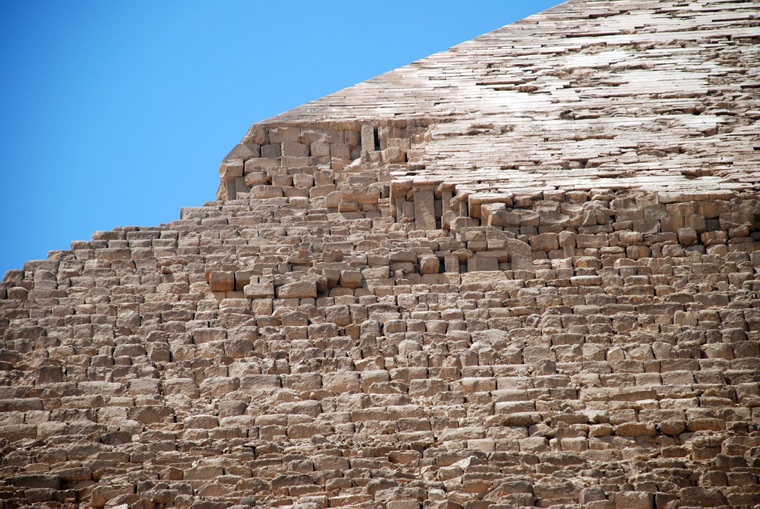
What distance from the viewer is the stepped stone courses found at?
9.70m

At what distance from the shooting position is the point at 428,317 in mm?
11055

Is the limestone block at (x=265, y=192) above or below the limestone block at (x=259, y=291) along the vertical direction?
above

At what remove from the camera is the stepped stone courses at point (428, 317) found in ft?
31.8

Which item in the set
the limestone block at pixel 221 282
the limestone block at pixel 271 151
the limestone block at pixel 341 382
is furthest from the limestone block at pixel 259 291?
the limestone block at pixel 271 151

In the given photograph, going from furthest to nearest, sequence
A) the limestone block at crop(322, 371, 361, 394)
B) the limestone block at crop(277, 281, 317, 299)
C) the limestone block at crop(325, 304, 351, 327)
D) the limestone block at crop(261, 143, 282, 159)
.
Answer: the limestone block at crop(261, 143, 282, 159)
the limestone block at crop(277, 281, 317, 299)
the limestone block at crop(325, 304, 351, 327)
the limestone block at crop(322, 371, 361, 394)

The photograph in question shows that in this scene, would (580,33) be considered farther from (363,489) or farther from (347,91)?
(363,489)

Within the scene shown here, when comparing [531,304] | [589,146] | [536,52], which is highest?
[536,52]

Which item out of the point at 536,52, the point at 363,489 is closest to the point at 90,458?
the point at 363,489

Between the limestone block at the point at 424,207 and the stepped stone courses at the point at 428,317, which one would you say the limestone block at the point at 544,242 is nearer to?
the stepped stone courses at the point at 428,317

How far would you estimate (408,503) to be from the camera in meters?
9.40

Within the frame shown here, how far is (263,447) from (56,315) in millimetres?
2211

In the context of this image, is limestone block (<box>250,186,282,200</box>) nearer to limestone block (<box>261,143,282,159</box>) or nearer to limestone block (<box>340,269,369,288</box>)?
limestone block (<box>261,143,282,159</box>)

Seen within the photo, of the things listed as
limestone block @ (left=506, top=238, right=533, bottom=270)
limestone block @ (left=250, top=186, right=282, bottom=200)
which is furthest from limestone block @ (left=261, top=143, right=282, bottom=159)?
limestone block @ (left=506, top=238, right=533, bottom=270)

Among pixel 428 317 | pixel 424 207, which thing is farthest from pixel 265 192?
pixel 428 317
